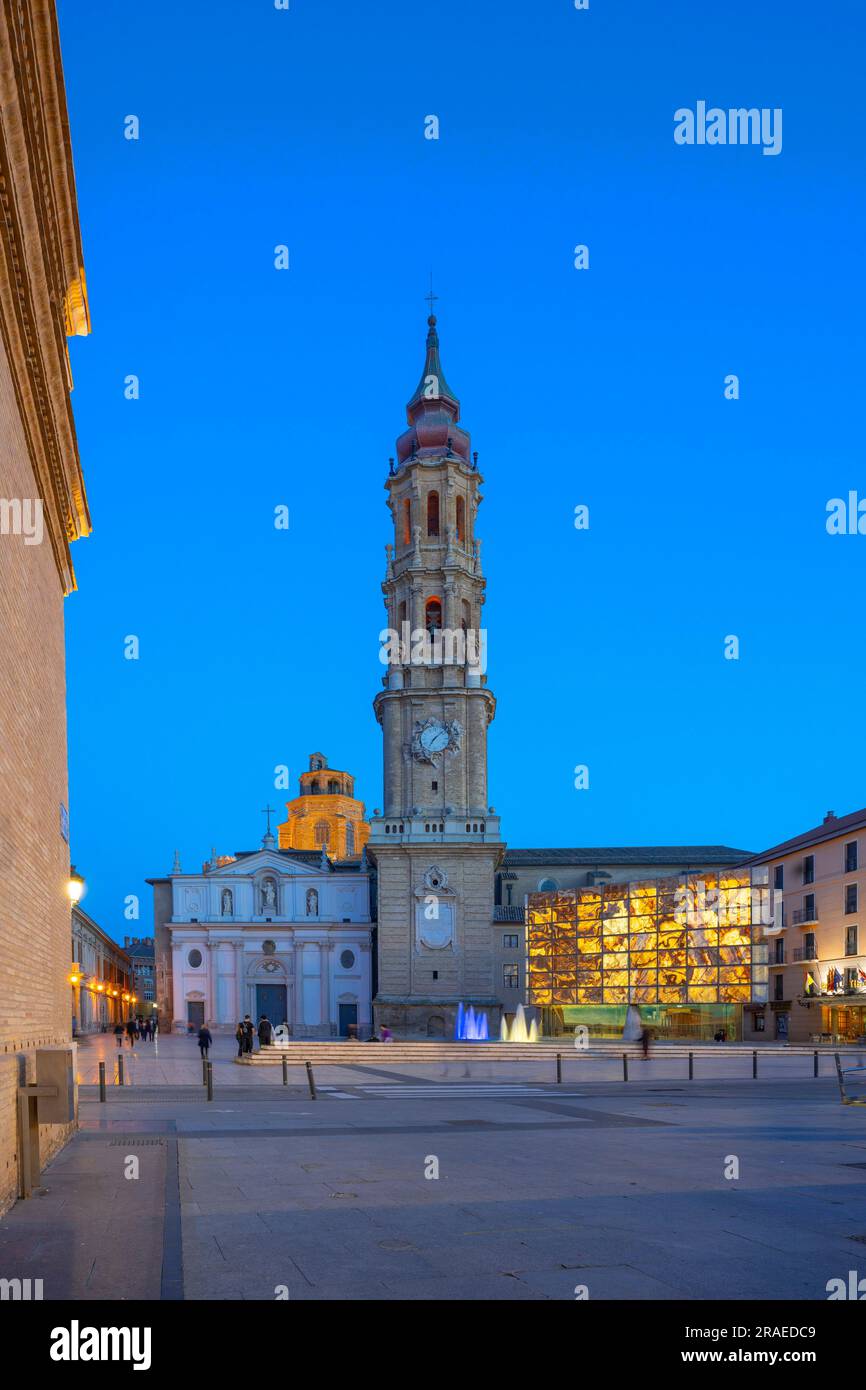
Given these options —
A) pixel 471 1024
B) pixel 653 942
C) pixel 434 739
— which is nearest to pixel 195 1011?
pixel 471 1024

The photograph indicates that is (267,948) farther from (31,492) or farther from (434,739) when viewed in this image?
(31,492)

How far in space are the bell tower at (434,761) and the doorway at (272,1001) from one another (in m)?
9.59

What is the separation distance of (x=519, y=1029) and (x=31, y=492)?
6216cm

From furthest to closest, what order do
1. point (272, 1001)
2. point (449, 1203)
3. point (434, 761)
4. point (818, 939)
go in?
1. point (272, 1001)
2. point (434, 761)
3. point (818, 939)
4. point (449, 1203)

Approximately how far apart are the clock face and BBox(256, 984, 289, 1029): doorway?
18.8m

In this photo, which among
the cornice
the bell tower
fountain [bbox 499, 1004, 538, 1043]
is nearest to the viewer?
the cornice

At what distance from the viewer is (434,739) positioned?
253 ft

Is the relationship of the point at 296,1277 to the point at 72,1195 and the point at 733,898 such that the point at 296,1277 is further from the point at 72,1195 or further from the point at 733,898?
the point at 733,898

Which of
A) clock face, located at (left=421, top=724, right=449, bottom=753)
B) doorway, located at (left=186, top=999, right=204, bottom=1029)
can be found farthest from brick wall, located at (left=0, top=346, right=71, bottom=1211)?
doorway, located at (left=186, top=999, right=204, bottom=1029)

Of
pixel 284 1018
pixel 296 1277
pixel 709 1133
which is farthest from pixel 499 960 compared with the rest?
pixel 296 1277

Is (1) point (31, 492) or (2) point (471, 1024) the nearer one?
(1) point (31, 492)

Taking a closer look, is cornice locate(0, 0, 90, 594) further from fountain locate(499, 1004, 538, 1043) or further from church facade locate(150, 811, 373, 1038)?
church facade locate(150, 811, 373, 1038)

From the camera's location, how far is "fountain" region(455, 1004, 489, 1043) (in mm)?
72062

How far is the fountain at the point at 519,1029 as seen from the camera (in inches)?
2744
